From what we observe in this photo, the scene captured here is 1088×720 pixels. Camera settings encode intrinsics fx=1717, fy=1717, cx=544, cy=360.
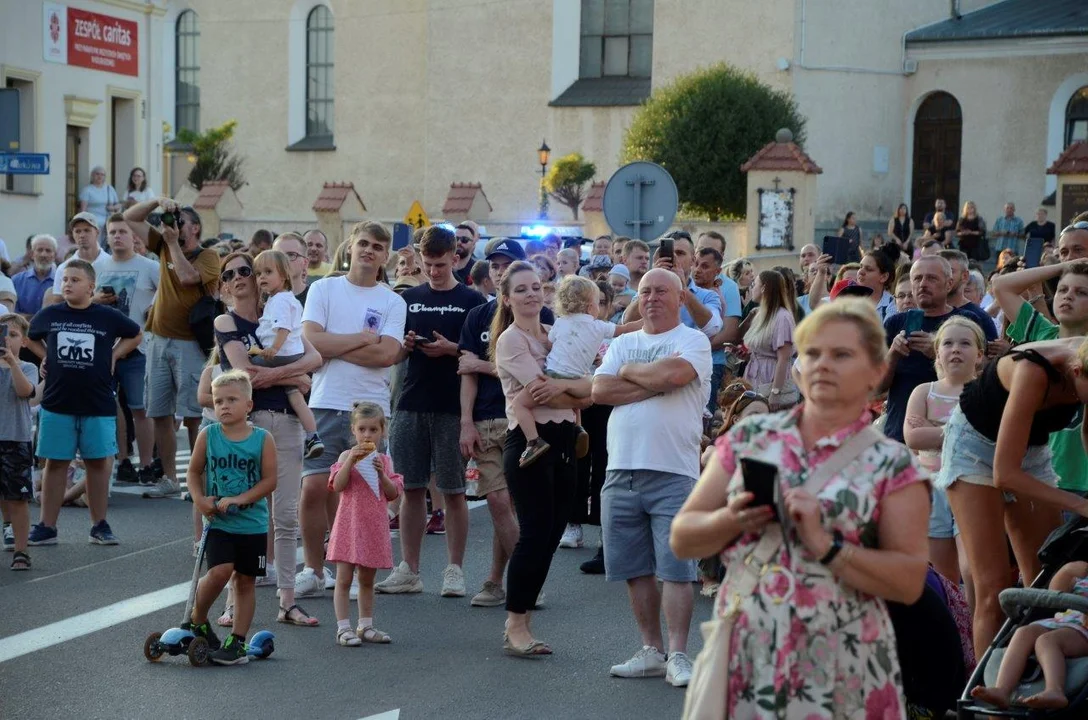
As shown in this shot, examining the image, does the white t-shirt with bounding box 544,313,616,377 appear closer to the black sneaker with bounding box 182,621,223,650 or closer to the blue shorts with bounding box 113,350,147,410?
the black sneaker with bounding box 182,621,223,650

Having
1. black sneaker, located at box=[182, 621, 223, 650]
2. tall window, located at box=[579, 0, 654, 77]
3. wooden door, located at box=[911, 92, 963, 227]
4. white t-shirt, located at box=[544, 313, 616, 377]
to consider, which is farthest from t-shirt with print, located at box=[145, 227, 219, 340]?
tall window, located at box=[579, 0, 654, 77]

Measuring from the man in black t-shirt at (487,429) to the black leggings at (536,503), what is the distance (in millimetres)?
966

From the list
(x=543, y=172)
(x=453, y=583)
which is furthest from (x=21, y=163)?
(x=543, y=172)

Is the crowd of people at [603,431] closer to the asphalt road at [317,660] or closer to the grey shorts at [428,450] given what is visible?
the grey shorts at [428,450]

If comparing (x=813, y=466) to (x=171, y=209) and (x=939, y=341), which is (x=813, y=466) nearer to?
(x=939, y=341)

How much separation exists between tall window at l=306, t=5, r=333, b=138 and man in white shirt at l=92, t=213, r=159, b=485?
42.5m

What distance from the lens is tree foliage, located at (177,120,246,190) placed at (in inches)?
2162

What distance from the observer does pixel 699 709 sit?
14.8 feet

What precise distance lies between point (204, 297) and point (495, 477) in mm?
4316

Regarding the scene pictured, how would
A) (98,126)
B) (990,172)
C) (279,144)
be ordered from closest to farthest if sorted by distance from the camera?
(98,126) < (990,172) < (279,144)

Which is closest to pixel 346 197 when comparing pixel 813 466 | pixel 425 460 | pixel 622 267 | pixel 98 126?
pixel 98 126

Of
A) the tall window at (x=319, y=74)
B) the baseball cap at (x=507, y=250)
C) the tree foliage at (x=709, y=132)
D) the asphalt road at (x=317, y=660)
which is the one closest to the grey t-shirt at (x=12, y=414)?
the asphalt road at (x=317, y=660)

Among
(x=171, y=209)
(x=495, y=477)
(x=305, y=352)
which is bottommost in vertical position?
A: (x=495, y=477)

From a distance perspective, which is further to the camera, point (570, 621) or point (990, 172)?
point (990, 172)
